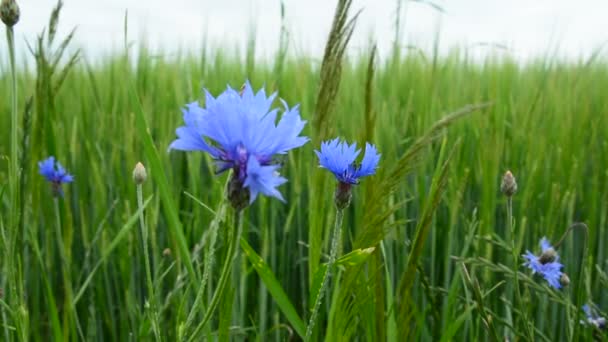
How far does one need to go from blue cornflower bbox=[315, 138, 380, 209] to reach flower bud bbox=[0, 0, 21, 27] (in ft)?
1.09

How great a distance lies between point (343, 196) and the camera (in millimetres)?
636

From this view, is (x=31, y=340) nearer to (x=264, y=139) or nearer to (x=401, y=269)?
(x=401, y=269)

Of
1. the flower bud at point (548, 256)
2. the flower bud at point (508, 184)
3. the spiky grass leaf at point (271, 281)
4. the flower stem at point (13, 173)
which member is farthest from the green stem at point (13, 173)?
the flower bud at point (548, 256)

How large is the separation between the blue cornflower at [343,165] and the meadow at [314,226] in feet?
0.14

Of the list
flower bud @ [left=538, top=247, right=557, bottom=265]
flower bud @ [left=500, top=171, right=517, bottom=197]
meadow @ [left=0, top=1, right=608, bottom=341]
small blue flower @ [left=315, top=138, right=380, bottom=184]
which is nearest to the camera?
small blue flower @ [left=315, top=138, right=380, bottom=184]

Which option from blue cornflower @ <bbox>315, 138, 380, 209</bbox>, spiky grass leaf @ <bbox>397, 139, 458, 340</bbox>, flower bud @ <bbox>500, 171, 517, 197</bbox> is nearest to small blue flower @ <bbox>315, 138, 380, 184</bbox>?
blue cornflower @ <bbox>315, 138, 380, 209</bbox>

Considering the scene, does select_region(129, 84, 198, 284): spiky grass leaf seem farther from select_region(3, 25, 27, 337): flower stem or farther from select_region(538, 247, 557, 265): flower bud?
select_region(538, 247, 557, 265): flower bud

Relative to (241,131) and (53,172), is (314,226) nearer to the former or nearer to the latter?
(241,131)

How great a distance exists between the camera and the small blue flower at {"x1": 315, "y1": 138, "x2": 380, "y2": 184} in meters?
0.63

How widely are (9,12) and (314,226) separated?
0.36 metres

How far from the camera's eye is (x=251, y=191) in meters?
0.49

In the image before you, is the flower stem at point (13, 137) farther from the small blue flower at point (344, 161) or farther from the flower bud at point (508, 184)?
the flower bud at point (508, 184)

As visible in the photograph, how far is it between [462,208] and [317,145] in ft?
2.80

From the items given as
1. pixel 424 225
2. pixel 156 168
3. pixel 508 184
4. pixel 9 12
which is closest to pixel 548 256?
pixel 508 184
